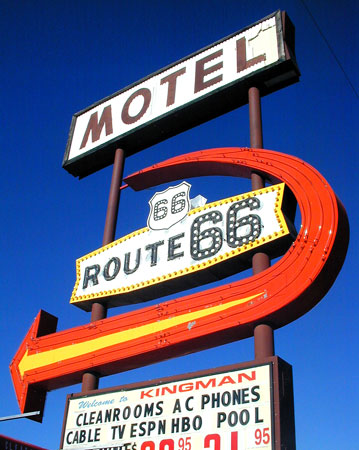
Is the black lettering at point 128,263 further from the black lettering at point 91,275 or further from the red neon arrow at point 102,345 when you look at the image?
the red neon arrow at point 102,345

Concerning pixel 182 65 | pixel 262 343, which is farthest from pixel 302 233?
pixel 182 65

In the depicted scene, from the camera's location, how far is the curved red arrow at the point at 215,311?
9492mm

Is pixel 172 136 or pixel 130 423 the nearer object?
pixel 130 423

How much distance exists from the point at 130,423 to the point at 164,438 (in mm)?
831

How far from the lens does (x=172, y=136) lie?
15.6 meters

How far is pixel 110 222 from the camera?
1402 cm

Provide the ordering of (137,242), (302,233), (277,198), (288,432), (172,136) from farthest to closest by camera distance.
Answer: (172,136), (137,242), (277,198), (302,233), (288,432)

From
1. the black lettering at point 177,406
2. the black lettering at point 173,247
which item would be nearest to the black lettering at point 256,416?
the black lettering at point 177,406

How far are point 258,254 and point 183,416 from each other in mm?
3238

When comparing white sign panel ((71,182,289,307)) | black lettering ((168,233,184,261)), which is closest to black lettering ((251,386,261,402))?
white sign panel ((71,182,289,307))

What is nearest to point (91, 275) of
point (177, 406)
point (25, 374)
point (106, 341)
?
point (106, 341)

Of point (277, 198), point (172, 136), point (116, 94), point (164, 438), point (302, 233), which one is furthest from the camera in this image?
point (116, 94)

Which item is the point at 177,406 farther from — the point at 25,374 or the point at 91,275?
the point at 91,275

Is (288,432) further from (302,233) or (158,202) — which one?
(158,202)
